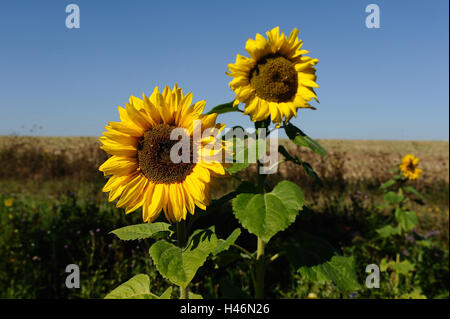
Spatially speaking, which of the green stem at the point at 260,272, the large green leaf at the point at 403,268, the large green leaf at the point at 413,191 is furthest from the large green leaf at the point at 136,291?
the large green leaf at the point at 413,191

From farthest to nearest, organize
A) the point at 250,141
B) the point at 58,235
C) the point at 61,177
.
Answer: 1. the point at 61,177
2. the point at 58,235
3. the point at 250,141

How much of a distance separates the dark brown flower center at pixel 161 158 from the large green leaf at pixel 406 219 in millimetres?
4004

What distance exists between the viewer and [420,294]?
4.13 meters

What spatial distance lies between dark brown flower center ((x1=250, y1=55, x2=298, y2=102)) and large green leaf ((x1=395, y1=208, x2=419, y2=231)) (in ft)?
10.6

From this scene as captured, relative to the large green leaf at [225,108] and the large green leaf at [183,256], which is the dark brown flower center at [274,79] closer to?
the large green leaf at [225,108]

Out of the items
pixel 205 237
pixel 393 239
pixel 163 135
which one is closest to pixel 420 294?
pixel 393 239

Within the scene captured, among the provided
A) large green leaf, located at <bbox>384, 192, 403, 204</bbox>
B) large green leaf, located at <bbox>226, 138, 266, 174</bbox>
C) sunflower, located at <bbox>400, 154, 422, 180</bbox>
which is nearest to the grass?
large green leaf, located at <bbox>226, 138, 266, 174</bbox>

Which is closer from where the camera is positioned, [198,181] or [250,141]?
[198,181]

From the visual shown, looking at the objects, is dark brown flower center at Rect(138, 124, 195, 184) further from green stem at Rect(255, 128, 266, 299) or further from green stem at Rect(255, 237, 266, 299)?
green stem at Rect(255, 237, 266, 299)

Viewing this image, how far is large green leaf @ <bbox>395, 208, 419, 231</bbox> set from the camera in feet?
15.1

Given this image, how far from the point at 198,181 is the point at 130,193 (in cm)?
33

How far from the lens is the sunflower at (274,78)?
2322 mm

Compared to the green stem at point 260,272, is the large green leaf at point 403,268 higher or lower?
lower

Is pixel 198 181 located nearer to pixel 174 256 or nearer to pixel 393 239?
pixel 174 256
